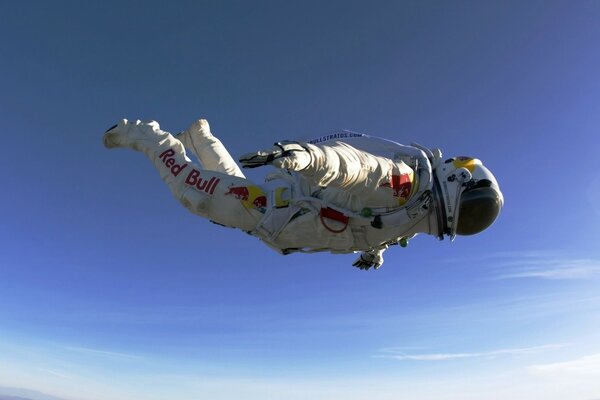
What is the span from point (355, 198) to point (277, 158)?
57.6 inches

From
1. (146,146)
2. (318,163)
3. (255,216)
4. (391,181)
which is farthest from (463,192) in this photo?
(146,146)

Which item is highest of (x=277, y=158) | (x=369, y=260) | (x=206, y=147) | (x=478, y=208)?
(x=206, y=147)

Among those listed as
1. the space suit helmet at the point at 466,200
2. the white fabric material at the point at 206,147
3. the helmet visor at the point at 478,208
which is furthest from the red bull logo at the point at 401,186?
the white fabric material at the point at 206,147

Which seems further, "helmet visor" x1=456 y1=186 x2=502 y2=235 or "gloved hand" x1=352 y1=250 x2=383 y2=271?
"gloved hand" x1=352 y1=250 x2=383 y2=271

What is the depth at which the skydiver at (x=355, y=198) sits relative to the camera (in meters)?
3.84

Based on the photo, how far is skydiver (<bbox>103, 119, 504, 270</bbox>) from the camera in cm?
384

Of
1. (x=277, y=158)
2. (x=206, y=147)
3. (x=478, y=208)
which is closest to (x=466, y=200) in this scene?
(x=478, y=208)

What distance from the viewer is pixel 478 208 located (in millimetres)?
3895

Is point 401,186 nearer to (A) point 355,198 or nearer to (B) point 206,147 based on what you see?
(A) point 355,198

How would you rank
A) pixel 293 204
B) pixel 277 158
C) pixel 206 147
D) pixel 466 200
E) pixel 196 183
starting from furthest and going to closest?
pixel 206 147 < pixel 196 183 < pixel 293 204 < pixel 466 200 < pixel 277 158

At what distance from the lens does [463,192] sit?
3.94 m

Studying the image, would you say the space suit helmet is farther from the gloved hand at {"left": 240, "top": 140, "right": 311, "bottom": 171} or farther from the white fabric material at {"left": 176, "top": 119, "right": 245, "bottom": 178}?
the white fabric material at {"left": 176, "top": 119, "right": 245, "bottom": 178}

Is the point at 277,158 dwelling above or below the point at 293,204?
below

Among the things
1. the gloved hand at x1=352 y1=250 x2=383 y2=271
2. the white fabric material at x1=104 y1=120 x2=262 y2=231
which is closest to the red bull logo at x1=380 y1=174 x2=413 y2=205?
the gloved hand at x1=352 y1=250 x2=383 y2=271
